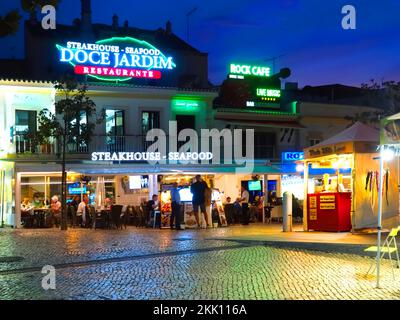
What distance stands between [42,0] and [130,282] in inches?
183

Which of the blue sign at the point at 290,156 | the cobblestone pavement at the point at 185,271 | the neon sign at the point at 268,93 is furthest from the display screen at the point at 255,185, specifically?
the cobblestone pavement at the point at 185,271

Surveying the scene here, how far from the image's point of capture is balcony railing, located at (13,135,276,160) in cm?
2212

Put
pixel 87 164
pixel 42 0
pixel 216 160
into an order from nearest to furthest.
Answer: pixel 42 0 → pixel 87 164 → pixel 216 160

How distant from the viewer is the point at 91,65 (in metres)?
24.4

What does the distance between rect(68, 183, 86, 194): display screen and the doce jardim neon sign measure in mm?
4837

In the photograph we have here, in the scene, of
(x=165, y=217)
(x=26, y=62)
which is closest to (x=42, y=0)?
(x=165, y=217)

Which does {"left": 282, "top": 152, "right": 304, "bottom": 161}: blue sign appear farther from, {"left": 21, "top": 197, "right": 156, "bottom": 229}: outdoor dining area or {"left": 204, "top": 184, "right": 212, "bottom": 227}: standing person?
{"left": 21, "top": 197, "right": 156, "bottom": 229}: outdoor dining area

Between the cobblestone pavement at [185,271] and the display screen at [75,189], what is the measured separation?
8.41 m

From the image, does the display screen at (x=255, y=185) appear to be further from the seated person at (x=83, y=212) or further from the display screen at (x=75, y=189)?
the seated person at (x=83, y=212)

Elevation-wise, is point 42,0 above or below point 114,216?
above

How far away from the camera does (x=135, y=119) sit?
2556 cm

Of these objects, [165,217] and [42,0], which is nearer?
[42,0]

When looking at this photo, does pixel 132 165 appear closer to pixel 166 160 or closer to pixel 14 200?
pixel 166 160
